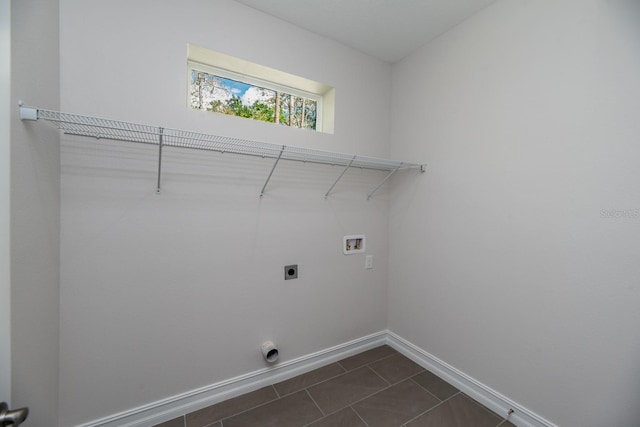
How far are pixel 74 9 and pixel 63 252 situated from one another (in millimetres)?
1183

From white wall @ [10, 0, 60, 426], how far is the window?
67cm

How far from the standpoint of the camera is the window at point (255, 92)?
5.37 ft

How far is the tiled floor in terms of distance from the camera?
145 cm

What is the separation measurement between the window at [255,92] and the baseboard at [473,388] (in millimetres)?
1980

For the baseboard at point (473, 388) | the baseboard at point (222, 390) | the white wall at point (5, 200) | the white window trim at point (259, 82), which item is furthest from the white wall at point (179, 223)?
the baseboard at point (473, 388)

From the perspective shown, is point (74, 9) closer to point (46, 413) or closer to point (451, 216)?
point (46, 413)

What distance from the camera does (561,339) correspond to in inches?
50.8

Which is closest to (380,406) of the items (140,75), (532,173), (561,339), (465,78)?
(561,339)

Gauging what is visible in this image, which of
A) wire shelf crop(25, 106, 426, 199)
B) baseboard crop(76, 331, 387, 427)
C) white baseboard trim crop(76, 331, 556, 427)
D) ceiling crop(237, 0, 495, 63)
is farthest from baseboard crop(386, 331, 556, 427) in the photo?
ceiling crop(237, 0, 495, 63)

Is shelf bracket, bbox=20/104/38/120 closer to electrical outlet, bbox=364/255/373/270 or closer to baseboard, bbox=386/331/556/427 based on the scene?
electrical outlet, bbox=364/255/373/270

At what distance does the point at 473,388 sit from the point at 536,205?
128cm

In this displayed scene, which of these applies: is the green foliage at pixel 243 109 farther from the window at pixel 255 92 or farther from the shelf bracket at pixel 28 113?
the shelf bracket at pixel 28 113

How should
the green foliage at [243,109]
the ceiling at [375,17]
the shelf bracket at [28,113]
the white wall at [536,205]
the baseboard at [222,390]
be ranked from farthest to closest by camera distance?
1. the green foliage at [243,109]
2. the ceiling at [375,17]
3. the baseboard at [222,390]
4. the white wall at [536,205]
5. the shelf bracket at [28,113]

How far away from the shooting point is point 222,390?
1601mm
